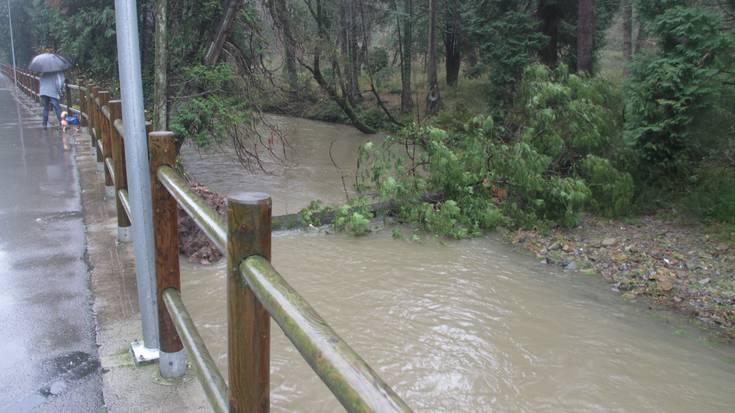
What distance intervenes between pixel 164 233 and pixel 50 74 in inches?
482

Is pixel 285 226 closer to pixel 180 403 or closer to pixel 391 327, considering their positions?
pixel 391 327

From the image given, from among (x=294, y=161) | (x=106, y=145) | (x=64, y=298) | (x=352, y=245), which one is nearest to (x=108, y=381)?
(x=64, y=298)

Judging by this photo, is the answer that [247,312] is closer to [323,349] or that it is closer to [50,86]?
[323,349]

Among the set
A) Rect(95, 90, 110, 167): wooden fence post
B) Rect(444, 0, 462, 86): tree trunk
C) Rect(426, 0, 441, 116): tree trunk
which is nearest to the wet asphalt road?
Rect(95, 90, 110, 167): wooden fence post

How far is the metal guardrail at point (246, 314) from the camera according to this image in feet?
4.38

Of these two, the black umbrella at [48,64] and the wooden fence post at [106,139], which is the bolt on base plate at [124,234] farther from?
the black umbrella at [48,64]

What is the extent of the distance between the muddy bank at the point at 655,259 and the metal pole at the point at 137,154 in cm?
540

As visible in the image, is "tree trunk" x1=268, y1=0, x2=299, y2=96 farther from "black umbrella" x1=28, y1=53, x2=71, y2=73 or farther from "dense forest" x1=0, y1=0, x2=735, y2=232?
"black umbrella" x1=28, y1=53, x2=71, y2=73

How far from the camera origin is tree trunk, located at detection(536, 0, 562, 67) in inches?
730

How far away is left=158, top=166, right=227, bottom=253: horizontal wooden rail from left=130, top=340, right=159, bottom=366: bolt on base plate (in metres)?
1.02

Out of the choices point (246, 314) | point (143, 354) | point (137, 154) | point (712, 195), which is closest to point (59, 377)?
point (143, 354)

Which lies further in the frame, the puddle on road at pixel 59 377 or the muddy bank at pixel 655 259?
the muddy bank at pixel 655 259

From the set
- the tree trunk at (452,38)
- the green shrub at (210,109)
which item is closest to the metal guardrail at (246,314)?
the green shrub at (210,109)

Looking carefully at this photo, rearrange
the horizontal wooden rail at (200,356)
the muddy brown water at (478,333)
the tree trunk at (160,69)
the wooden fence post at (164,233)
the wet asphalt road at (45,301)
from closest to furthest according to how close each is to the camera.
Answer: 1. the horizontal wooden rail at (200,356)
2. the wooden fence post at (164,233)
3. the wet asphalt road at (45,301)
4. the muddy brown water at (478,333)
5. the tree trunk at (160,69)
